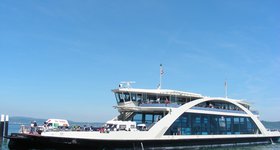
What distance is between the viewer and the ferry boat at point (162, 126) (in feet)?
80.8

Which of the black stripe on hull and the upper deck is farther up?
the upper deck

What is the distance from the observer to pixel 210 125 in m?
34.2

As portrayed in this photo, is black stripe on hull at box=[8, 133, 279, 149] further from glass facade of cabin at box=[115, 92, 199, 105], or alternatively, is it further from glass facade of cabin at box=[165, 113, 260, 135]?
glass facade of cabin at box=[115, 92, 199, 105]

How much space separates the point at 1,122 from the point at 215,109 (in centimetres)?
2062

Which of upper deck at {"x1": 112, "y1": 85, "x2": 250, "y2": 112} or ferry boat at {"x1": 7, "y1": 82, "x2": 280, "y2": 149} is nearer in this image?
ferry boat at {"x1": 7, "y1": 82, "x2": 280, "y2": 149}

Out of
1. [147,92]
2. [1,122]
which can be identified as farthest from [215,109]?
[1,122]

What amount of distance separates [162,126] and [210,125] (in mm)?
7593

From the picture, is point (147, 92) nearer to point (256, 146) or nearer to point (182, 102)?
point (182, 102)

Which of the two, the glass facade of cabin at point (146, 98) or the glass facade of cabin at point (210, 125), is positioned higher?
the glass facade of cabin at point (146, 98)

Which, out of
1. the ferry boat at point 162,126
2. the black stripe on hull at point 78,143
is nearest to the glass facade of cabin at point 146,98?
the ferry boat at point 162,126

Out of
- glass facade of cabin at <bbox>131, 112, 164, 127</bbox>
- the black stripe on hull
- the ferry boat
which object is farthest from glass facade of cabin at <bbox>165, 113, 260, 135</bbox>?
Answer: glass facade of cabin at <bbox>131, 112, 164, 127</bbox>

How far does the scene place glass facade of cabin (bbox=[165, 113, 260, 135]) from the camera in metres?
30.4

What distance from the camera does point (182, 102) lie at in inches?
1298

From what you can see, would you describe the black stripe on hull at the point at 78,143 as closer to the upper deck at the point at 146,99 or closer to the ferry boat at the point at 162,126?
the ferry boat at the point at 162,126
